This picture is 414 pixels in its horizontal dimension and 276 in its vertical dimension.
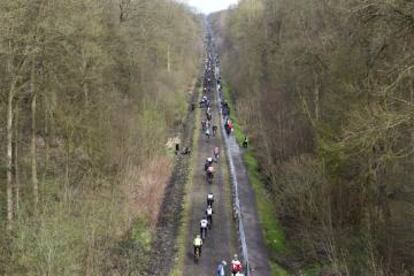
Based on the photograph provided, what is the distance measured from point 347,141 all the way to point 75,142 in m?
20.4

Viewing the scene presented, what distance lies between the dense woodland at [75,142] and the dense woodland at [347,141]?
729 centimetres

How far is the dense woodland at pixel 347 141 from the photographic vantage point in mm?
12016

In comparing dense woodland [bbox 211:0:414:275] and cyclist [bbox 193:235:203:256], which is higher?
dense woodland [bbox 211:0:414:275]

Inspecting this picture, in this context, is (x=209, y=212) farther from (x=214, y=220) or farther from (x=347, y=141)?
(x=347, y=141)

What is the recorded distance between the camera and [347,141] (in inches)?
437

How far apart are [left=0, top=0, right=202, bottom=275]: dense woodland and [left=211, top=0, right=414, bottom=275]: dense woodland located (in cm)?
729

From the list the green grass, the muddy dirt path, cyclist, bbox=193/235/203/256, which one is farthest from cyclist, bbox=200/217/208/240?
the green grass

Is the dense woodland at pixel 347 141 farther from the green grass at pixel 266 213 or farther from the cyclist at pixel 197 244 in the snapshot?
the cyclist at pixel 197 244

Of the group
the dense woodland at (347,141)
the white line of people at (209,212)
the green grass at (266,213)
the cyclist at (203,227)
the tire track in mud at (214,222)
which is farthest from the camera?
the cyclist at (203,227)

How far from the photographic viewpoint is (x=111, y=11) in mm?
40844

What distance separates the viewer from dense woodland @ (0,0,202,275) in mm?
17641

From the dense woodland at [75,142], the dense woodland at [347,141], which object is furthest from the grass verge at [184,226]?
the dense woodland at [347,141]

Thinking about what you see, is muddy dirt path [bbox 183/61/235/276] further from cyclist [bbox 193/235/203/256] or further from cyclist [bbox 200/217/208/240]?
cyclist [bbox 193/235/203/256]

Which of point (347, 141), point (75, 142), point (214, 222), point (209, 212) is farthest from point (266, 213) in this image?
point (347, 141)
